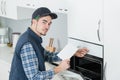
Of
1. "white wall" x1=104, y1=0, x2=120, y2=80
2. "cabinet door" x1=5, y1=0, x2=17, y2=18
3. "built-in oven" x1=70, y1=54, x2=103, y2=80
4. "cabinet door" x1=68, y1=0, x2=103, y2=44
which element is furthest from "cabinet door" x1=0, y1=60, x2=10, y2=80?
"white wall" x1=104, y1=0, x2=120, y2=80

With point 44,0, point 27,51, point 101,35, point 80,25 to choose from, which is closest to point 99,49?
point 101,35

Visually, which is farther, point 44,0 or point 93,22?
point 44,0

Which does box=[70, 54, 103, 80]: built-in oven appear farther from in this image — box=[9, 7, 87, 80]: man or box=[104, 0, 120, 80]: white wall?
box=[9, 7, 87, 80]: man

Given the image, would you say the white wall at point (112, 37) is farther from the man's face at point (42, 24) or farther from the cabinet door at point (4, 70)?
the cabinet door at point (4, 70)

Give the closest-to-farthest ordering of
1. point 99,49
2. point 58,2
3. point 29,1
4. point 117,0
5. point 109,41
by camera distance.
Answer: point 117,0, point 109,41, point 99,49, point 58,2, point 29,1

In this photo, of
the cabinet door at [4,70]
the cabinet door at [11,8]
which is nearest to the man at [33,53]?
the cabinet door at [4,70]

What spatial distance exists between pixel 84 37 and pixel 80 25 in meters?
0.11

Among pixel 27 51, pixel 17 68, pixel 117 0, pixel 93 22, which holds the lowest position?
pixel 17 68

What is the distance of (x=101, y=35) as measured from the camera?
2199 millimetres

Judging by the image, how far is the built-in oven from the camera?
2.31m

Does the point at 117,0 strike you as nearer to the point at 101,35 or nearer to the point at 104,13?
the point at 104,13

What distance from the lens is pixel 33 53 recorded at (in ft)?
6.65

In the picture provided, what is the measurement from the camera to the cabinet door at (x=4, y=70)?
3.43 m

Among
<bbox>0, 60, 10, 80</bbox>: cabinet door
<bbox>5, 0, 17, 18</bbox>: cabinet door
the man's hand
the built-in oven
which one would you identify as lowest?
<bbox>0, 60, 10, 80</bbox>: cabinet door
